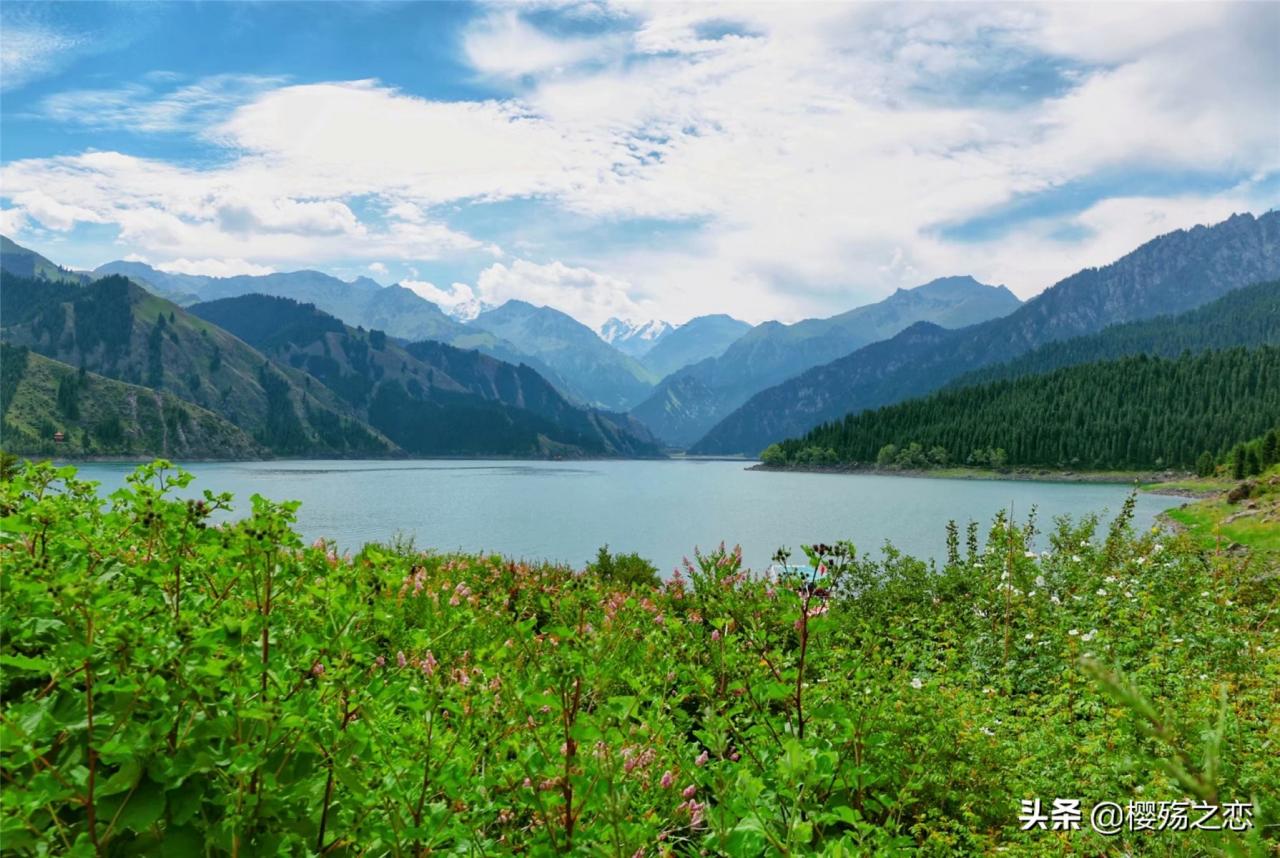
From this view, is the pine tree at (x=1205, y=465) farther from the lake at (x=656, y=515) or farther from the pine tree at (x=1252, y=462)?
the pine tree at (x=1252, y=462)

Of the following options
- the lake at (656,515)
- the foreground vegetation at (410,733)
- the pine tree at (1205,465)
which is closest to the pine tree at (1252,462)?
the lake at (656,515)

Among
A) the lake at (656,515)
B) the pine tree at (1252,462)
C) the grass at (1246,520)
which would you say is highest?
the pine tree at (1252,462)

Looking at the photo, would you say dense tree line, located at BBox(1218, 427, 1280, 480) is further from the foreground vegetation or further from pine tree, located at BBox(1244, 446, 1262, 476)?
the foreground vegetation

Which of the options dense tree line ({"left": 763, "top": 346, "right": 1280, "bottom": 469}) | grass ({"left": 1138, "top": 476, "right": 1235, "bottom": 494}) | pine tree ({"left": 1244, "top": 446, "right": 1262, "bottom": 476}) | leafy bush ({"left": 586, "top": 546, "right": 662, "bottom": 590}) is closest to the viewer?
leafy bush ({"left": 586, "top": 546, "right": 662, "bottom": 590})

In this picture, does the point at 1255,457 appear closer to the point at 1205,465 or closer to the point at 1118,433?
the point at 1205,465

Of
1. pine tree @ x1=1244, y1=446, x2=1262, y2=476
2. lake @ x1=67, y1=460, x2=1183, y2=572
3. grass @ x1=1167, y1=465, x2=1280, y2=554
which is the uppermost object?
pine tree @ x1=1244, y1=446, x2=1262, y2=476

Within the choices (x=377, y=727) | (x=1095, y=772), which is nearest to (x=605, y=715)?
(x=377, y=727)

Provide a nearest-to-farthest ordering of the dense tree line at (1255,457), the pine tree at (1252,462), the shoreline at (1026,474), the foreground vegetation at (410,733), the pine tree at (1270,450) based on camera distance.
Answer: the foreground vegetation at (410,733), the pine tree at (1270,450), the dense tree line at (1255,457), the pine tree at (1252,462), the shoreline at (1026,474)

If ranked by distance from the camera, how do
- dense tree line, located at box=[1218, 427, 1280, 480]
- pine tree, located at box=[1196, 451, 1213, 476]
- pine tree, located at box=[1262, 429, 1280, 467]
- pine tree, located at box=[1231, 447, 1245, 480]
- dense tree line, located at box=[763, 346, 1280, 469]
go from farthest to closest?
dense tree line, located at box=[763, 346, 1280, 469]
pine tree, located at box=[1196, 451, 1213, 476]
pine tree, located at box=[1231, 447, 1245, 480]
dense tree line, located at box=[1218, 427, 1280, 480]
pine tree, located at box=[1262, 429, 1280, 467]

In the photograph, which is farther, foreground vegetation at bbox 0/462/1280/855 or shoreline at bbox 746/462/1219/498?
shoreline at bbox 746/462/1219/498

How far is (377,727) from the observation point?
3420 millimetres

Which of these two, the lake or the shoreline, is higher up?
the shoreline

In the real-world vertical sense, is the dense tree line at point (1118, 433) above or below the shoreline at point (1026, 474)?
above

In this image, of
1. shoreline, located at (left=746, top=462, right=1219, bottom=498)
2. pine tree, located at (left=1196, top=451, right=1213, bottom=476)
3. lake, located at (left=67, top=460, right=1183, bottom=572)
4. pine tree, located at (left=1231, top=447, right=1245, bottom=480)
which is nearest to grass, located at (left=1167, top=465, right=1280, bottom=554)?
lake, located at (left=67, top=460, right=1183, bottom=572)
